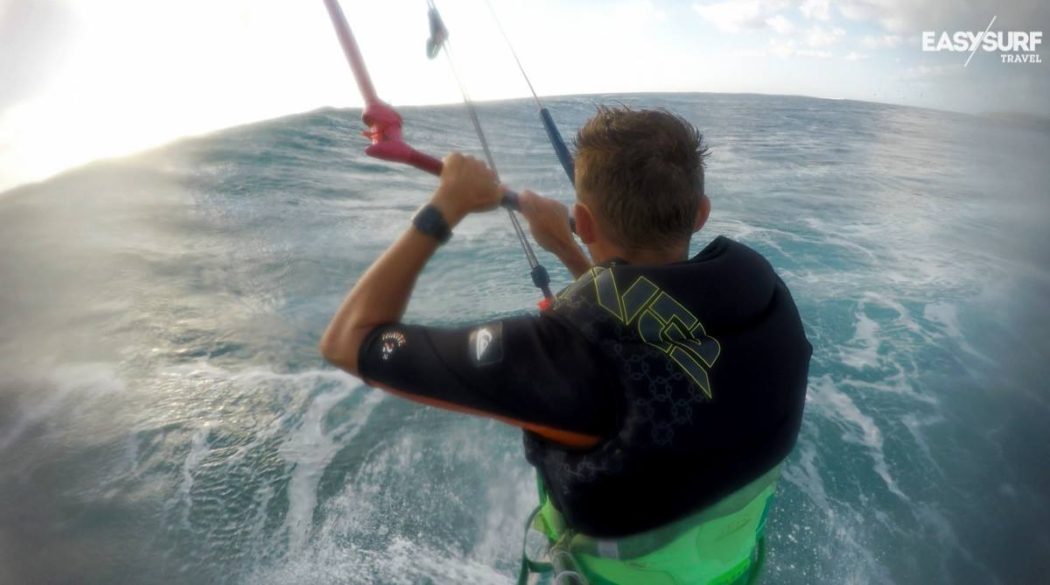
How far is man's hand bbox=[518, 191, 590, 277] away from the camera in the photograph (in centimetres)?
155

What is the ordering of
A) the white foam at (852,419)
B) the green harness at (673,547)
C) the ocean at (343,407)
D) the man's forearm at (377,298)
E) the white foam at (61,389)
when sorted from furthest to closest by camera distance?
1. the white foam at (852,419)
2. the white foam at (61,389)
3. the ocean at (343,407)
4. the green harness at (673,547)
5. the man's forearm at (377,298)

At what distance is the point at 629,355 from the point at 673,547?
0.52 meters

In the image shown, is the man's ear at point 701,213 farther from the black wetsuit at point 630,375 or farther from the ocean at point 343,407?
the ocean at point 343,407

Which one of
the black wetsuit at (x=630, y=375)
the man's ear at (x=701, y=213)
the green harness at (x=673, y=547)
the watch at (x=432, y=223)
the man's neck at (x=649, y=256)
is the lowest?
the green harness at (x=673, y=547)

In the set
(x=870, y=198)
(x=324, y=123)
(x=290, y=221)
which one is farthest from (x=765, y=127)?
(x=290, y=221)

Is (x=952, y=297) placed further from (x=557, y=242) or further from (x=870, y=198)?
(x=557, y=242)

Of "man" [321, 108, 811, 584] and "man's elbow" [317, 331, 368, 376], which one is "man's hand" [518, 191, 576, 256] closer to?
"man" [321, 108, 811, 584]

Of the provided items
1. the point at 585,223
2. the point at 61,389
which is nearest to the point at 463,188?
the point at 585,223

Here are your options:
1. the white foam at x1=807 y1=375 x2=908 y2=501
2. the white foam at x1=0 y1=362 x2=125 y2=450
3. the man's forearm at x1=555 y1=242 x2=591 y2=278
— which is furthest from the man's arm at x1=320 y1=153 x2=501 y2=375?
the white foam at x1=807 y1=375 x2=908 y2=501

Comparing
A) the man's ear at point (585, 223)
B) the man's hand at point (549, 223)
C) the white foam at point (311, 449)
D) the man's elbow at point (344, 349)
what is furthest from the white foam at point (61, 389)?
the man's ear at point (585, 223)

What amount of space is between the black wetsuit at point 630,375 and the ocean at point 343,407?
5.72ft

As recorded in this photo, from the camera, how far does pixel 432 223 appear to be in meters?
1.17

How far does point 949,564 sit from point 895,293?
3.48 meters

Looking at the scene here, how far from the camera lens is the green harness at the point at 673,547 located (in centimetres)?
125
